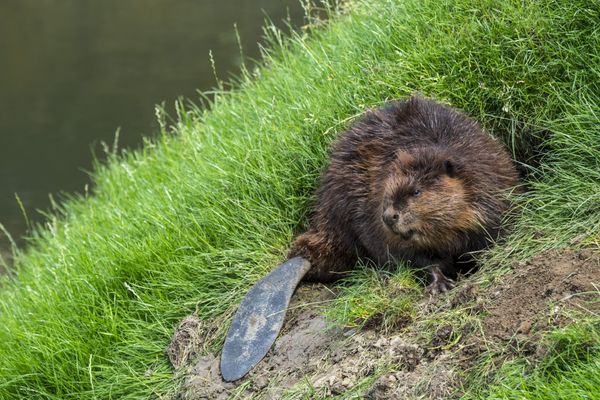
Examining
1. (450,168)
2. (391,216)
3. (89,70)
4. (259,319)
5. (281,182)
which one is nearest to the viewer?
(391,216)

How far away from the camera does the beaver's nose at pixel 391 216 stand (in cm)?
384

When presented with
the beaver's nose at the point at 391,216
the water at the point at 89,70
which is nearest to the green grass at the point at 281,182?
the beaver's nose at the point at 391,216

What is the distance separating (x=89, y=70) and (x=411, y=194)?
26.6 ft

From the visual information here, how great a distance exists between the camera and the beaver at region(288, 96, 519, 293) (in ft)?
12.8

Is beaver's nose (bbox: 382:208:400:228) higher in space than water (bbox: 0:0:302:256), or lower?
higher

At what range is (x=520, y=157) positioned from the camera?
451 cm

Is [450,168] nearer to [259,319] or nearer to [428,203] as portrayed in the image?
[428,203]

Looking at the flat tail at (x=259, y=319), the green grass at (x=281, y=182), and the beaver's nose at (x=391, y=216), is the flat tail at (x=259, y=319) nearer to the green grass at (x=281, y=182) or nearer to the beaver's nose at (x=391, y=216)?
the green grass at (x=281, y=182)

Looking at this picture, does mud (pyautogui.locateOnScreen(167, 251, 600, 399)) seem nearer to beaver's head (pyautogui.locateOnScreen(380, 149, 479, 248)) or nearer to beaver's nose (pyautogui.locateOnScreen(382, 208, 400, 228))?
beaver's head (pyautogui.locateOnScreen(380, 149, 479, 248))

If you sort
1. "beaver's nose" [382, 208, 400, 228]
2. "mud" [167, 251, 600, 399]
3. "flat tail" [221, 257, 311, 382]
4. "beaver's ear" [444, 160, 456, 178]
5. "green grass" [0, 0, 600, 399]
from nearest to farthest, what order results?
"mud" [167, 251, 600, 399], "beaver's nose" [382, 208, 400, 228], "beaver's ear" [444, 160, 456, 178], "flat tail" [221, 257, 311, 382], "green grass" [0, 0, 600, 399]

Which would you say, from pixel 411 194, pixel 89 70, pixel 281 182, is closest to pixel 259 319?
pixel 281 182

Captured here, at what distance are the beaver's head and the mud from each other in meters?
0.22

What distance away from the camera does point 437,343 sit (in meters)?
3.66

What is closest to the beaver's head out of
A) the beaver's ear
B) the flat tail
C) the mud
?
the beaver's ear
